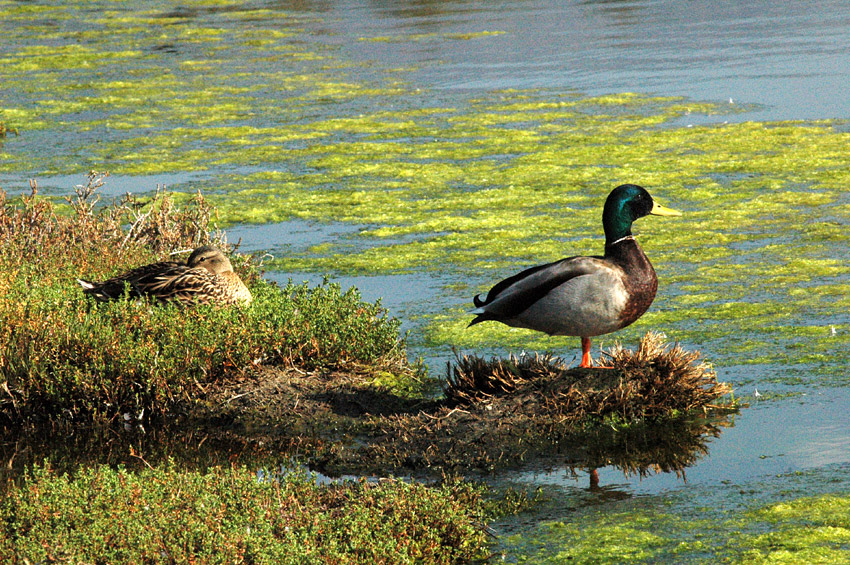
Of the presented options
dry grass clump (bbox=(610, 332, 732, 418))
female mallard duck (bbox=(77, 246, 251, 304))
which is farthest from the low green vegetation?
female mallard duck (bbox=(77, 246, 251, 304))

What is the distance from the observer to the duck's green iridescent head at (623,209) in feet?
23.4

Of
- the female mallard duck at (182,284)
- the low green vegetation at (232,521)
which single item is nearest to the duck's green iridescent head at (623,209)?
the low green vegetation at (232,521)

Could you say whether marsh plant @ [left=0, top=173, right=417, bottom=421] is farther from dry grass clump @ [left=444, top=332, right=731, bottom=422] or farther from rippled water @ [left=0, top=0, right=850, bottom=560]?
dry grass clump @ [left=444, top=332, right=731, bottom=422]

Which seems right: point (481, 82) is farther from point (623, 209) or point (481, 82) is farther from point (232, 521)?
point (232, 521)

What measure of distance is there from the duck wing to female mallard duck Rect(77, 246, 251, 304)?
197 cm

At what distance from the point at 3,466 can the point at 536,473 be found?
2.97 metres

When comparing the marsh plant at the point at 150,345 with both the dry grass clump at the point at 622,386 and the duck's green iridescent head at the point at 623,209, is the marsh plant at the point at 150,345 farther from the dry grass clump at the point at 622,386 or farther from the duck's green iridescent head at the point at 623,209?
the duck's green iridescent head at the point at 623,209

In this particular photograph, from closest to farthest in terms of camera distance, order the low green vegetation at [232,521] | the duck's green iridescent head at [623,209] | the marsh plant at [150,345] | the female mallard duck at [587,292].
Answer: the low green vegetation at [232,521]
the female mallard duck at [587,292]
the duck's green iridescent head at [623,209]
the marsh plant at [150,345]

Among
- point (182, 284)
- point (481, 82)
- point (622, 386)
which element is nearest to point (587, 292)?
point (622, 386)

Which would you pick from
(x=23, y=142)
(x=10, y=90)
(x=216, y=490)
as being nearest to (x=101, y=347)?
(x=216, y=490)

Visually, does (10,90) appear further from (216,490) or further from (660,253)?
(216,490)

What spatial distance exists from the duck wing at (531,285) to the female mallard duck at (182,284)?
1967 mm

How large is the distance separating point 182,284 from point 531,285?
2.59 meters

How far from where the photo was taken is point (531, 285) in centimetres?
697
